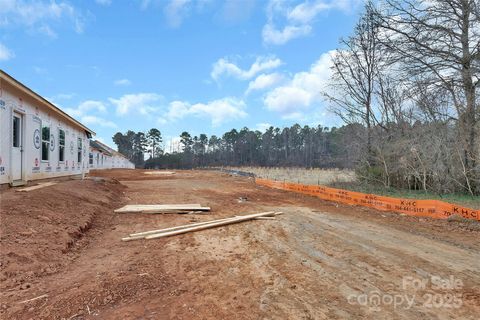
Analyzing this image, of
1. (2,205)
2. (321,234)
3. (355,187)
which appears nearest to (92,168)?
(355,187)

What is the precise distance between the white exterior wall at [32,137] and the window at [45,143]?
0.23 metres

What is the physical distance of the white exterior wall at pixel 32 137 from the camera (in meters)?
9.45

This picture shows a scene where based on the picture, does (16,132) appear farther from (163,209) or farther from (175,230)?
(175,230)

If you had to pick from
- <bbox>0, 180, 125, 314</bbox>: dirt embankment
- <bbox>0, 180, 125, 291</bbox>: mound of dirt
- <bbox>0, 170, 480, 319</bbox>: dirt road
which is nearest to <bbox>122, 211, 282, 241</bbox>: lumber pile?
<bbox>0, 170, 480, 319</bbox>: dirt road

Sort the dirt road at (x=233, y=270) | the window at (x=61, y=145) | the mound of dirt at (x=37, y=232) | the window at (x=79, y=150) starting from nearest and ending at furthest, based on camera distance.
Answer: the dirt road at (x=233, y=270)
the mound of dirt at (x=37, y=232)
the window at (x=61, y=145)
the window at (x=79, y=150)

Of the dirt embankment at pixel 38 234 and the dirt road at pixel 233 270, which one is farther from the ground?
the dirt embankment at pixel 38 234

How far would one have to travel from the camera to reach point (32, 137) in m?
11.6

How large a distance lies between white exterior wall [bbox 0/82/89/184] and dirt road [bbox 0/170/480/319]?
2.52 m

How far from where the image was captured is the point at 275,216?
9.02 m

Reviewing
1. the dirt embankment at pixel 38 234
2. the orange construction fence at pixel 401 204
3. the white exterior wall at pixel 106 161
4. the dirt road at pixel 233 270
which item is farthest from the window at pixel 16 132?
the white exterior wall at pixel 106 161

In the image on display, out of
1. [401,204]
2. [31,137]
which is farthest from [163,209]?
[401,204]

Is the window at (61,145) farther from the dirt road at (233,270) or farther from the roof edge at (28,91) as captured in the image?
the dirt road at (233,270)

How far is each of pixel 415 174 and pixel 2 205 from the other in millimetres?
16388

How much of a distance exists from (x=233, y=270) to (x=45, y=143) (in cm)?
1210
